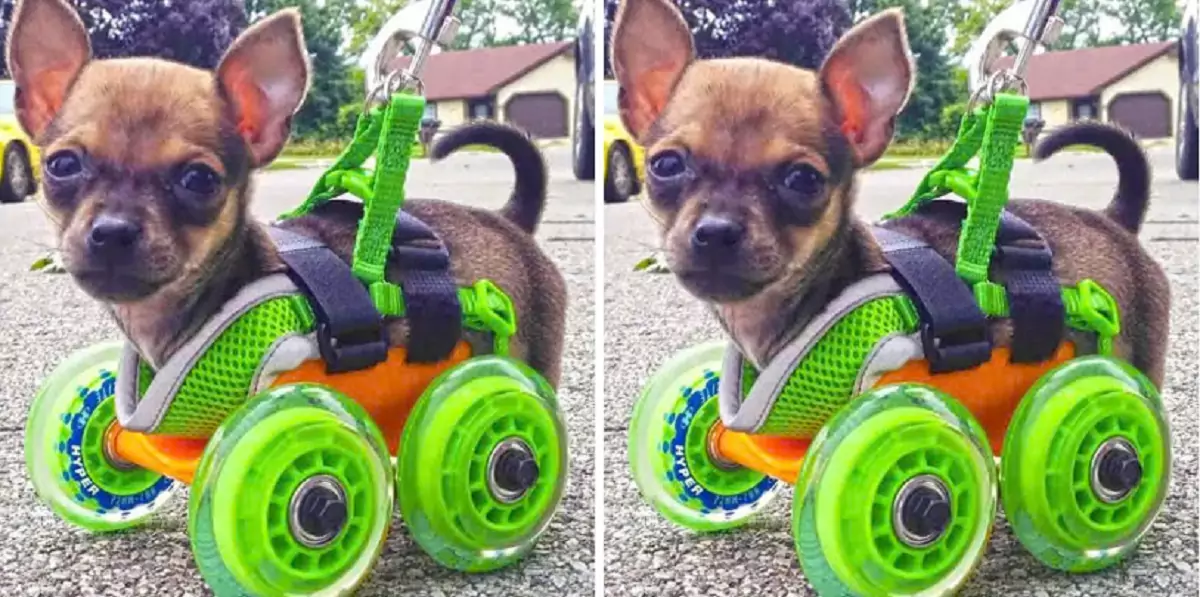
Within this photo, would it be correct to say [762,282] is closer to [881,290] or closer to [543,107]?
[881,290]

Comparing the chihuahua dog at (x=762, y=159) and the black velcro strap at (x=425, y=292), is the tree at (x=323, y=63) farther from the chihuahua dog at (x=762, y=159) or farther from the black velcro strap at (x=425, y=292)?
the chihuahua dog at (x=762, y=159)

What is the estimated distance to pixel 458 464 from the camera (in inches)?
51.6

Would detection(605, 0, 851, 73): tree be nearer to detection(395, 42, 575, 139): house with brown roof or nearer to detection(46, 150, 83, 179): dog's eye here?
detection(395, 42, 575, 139): house with brown roof

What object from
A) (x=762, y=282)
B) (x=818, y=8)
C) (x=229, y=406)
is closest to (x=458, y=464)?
(x=229, y=406)

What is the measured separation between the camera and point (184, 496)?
145 centimetres

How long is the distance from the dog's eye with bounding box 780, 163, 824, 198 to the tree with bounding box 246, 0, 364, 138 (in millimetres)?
451

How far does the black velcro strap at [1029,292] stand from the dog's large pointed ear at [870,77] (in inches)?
7.3

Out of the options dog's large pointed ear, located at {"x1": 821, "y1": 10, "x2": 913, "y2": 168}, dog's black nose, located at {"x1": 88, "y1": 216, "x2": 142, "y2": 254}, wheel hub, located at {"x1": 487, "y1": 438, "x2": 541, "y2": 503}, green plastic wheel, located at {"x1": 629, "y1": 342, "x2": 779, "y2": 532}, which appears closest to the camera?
dog's black nose, located at {"x1": 88, "y1": 216, "x2": 142, "y2": 254}

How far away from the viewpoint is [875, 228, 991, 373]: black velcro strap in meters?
1.26

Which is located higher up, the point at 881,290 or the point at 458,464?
the point at 881,290

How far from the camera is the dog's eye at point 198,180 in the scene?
1177mm

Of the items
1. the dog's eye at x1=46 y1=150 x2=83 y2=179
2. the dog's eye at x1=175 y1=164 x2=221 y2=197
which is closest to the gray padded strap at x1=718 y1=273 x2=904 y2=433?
the dog's eye at x1=175 y1=164 x2=221 y2=197

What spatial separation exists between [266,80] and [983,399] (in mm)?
795

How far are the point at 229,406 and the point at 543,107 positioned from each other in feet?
1.58
